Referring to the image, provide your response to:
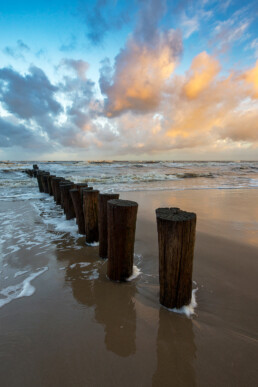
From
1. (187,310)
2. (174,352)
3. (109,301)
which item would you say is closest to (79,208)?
(109,301)

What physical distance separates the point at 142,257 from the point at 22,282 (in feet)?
6.25

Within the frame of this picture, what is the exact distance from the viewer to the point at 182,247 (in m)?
2.08

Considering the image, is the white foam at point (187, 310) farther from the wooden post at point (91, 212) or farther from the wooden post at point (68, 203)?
the wooden post at point (68, 203)

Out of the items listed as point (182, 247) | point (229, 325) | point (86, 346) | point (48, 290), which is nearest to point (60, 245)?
point (48, 290)

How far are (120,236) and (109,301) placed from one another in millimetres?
774

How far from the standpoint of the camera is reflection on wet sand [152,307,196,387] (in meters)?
1.51

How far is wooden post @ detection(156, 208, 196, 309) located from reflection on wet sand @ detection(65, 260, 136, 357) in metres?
0.45

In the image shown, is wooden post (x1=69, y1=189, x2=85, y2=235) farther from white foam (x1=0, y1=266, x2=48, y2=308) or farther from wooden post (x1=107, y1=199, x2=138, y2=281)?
wooden post (x1=107, y1=199, x2=138, y2=281)

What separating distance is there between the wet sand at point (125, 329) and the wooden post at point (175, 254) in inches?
7.0

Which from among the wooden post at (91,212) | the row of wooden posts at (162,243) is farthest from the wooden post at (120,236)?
the wooden post at (91,212)

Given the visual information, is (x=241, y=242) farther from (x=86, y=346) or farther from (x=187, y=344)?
(x=86, y=346)

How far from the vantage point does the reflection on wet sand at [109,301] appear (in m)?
1.83

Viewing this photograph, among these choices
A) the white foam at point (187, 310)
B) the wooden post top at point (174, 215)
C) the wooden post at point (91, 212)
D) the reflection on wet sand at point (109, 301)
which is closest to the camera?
the reflection on wet sand at point (109, 301)

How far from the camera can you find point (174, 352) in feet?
5.64
